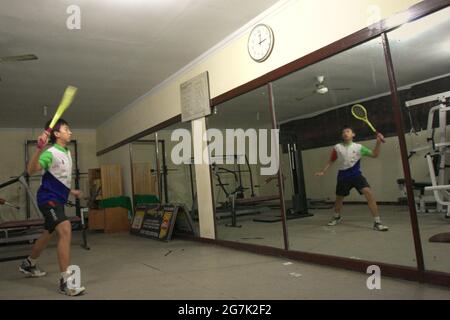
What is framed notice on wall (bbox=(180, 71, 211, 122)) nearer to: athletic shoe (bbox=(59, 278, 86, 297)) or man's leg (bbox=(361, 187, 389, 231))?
man's leg (bbox=(361, 187, 389, 231))

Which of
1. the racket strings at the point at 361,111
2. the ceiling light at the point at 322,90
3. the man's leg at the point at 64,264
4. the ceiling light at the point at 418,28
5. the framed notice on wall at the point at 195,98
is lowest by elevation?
the man's leg at the point at 64,264

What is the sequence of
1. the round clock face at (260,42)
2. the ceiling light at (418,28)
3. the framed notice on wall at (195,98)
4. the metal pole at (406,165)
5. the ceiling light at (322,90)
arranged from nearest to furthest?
the metal pole at (406,165)
the round clock face at (260,42)
the ceiling light at (418,28)
the framed notice on wall at (195,98)
the ceiling light at (322,90)

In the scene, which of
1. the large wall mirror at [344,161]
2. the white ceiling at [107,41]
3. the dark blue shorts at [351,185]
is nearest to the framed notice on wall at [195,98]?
the white ceiling at [107,41]

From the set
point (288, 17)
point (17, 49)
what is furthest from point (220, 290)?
point (17, 49)

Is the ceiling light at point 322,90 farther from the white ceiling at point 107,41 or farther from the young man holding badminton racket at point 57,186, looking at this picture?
the young man holding badminton racket at point 57,186

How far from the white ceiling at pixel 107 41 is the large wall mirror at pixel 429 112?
225cm

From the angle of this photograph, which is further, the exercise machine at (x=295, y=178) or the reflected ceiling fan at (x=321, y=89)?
the exercise machine at (x=295, y=178)

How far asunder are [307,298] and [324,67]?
4.10 m

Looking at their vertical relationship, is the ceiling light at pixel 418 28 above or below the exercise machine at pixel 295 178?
above

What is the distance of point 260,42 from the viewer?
3.63 metres

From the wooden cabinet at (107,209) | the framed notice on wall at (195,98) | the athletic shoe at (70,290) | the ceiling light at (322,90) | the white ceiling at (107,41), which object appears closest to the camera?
the athletic shoe at (70,290)

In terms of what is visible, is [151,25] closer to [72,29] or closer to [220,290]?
[72,29]

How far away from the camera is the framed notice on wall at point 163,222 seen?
199 inches

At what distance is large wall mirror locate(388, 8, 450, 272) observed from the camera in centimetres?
399
